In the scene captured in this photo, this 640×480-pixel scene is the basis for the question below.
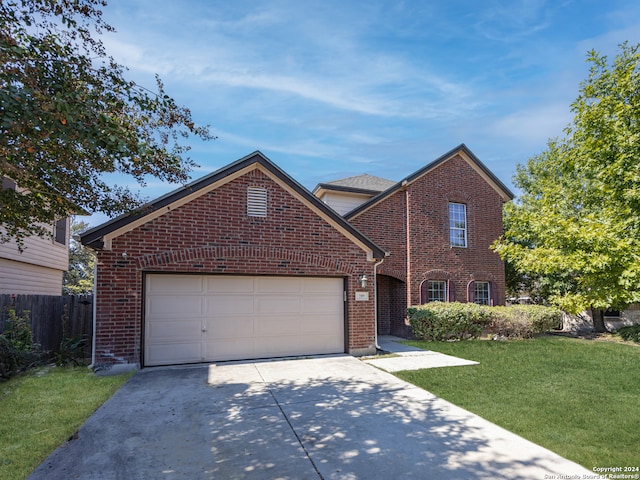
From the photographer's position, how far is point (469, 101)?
51.9 feet

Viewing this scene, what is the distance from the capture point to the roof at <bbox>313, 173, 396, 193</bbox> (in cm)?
1574

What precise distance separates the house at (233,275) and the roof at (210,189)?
3 centimetres

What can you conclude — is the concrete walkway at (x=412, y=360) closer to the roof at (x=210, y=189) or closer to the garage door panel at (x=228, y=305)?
the roof at (x=210, y=189)

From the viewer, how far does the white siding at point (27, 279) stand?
39.8 ft

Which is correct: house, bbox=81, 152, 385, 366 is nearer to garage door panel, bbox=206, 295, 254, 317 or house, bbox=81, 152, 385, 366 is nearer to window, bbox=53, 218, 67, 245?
garage door panel, bbox=206, 295, 254, 317

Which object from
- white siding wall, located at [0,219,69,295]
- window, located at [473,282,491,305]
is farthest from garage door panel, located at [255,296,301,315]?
window, located at [473,282,491,305]

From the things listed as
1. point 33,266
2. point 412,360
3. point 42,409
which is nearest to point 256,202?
point 412,360

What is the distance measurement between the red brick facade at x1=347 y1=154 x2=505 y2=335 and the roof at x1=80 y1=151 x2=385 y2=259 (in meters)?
3.95

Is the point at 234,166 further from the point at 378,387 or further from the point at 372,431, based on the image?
the point at 372,431

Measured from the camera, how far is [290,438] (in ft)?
14.9

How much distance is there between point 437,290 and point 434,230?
2.49 meters

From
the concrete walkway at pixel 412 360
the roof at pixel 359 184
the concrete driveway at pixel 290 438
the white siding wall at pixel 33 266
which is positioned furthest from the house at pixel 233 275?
the roof at pixel 359 184

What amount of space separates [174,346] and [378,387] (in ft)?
15.8

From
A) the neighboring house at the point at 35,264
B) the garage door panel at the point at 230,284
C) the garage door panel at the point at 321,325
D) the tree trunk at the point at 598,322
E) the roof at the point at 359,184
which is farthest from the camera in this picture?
the tree trunk at the point at 598,322
